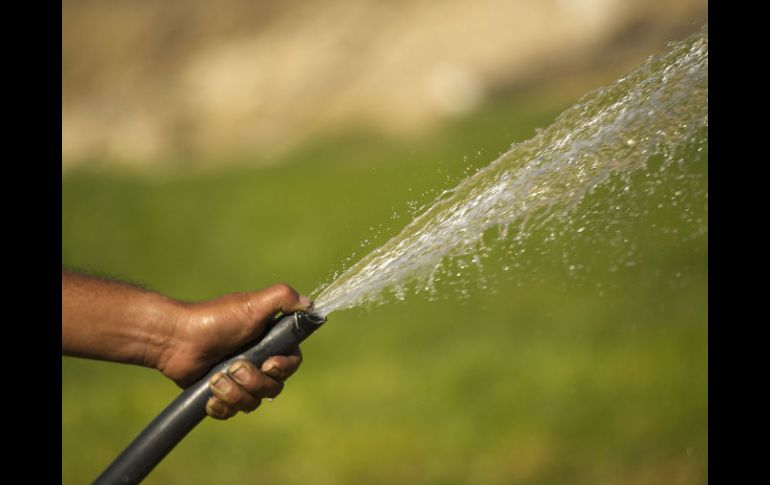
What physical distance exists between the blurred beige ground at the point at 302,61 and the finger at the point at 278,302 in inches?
231

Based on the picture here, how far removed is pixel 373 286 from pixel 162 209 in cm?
504

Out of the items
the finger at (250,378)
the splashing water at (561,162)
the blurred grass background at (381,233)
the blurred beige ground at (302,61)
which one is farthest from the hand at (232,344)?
the blurred beige ground at (302,61)

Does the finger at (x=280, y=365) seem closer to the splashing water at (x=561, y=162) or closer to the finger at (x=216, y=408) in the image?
the finger at (x=216, y=408)

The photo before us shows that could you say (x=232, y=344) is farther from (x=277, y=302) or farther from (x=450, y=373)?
(x=450, y=373)

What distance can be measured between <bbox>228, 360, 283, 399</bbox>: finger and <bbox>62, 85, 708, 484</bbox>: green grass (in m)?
0.81

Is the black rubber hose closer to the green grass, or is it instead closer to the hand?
the hand

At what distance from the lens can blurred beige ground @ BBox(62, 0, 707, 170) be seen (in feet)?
26.8

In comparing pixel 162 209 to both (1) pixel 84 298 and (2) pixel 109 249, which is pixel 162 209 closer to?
(2) pixel 109 249

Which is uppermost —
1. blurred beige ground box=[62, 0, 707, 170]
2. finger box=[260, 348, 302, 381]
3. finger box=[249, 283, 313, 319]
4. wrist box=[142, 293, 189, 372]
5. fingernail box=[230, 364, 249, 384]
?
blurred beige ground box=[62, 0, 707, 170]

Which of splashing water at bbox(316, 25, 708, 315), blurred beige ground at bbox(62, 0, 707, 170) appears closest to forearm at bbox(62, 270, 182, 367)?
splashing water at bbox(316, 25, 708, 315)

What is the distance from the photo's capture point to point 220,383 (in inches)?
78.5

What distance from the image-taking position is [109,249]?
21.5ft

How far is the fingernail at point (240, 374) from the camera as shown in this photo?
6.57 feet

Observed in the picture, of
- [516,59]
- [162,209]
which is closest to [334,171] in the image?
[162,209]
